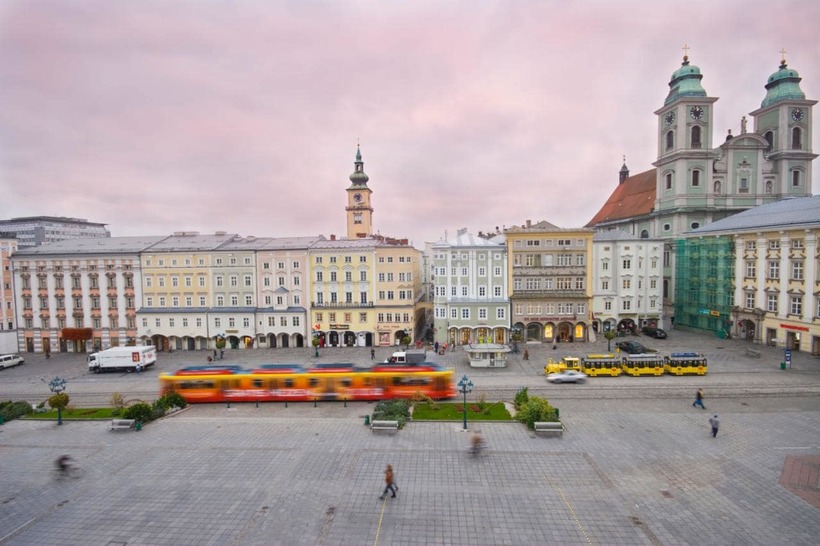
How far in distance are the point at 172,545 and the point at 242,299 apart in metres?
40.4

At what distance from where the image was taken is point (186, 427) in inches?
1011

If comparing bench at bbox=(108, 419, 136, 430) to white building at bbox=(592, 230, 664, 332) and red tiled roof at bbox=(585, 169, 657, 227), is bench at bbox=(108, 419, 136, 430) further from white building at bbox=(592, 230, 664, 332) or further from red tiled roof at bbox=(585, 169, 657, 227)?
red tiled roof at bbox=(585, 169, 657, 227)

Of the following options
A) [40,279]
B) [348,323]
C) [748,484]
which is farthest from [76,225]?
[748,484]

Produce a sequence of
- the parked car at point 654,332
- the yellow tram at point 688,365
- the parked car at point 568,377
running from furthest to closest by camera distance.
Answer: the parked car at point 654,332, the yellow tram at point 688,365, the parked car at point 568,377

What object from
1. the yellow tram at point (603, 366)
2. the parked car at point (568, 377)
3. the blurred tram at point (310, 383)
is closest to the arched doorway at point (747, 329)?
the yellow tram at point (603, 366)

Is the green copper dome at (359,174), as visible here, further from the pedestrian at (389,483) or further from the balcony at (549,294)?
the pedestrian at (389,483)

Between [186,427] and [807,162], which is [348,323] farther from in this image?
[807,162]

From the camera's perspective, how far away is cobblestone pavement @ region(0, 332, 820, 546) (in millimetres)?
15000

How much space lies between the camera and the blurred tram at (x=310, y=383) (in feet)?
96.9

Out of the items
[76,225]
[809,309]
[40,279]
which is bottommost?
[809,309]

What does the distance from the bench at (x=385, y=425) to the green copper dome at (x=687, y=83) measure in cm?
6831

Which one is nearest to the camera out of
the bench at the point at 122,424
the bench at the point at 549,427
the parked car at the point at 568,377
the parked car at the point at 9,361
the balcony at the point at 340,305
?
the bench at the point at 549,427

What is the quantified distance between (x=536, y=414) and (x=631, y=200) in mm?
64634

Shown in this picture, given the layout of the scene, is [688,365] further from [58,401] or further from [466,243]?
[58,401]
